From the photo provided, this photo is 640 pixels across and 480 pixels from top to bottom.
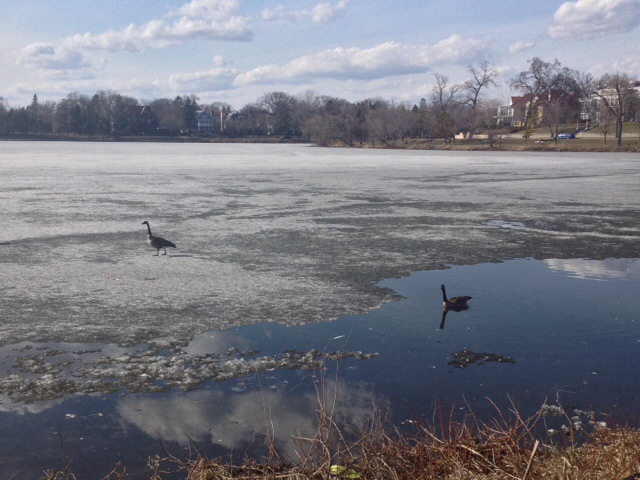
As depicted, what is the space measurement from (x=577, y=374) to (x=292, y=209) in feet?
36.2

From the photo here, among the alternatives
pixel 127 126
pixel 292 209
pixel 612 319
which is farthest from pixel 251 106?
pixel 612 319

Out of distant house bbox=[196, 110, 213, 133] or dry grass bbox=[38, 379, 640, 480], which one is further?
distant house bbox=[196, 110, 213, 133]

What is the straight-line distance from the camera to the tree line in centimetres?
8067

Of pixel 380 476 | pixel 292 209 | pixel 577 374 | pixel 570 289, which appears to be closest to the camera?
pixel 380 476

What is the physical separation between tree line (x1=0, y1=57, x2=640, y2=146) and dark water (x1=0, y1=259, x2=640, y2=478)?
63.9m

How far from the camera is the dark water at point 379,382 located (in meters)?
4.23

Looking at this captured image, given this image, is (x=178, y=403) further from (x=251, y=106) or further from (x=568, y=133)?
(x=251, y=106)

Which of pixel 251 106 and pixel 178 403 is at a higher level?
pixel 251 106

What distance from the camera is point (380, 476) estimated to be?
324 centimetres

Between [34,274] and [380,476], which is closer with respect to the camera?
[380,476]

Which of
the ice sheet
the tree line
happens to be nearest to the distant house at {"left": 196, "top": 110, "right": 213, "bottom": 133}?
the tree line

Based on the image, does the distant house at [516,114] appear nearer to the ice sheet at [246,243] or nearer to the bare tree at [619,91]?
the bare tree at [619,91]

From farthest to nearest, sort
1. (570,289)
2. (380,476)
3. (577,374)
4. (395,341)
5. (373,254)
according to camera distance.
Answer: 1. (373,254)
2. (570,289)
3. (395,341)
4. (577,374)
5. (380,476)

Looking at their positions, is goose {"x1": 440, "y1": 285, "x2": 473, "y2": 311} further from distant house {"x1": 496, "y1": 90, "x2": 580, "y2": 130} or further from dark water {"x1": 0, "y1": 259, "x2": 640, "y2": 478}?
distant house {"x1": 496, "y1": 90, "x2": 580, "y2": 130}
